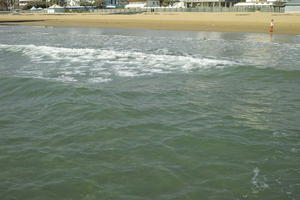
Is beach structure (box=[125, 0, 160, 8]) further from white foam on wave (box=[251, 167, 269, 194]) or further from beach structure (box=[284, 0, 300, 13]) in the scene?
white foam on wave (box=[251, 167, 269, 194])

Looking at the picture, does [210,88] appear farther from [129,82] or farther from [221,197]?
[221,197]

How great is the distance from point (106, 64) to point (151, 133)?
28.7 ft

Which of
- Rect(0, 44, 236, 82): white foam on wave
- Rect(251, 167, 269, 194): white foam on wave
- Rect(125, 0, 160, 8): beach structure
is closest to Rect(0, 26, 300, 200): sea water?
Rect(251, 167, 269, 194): white foam on wave

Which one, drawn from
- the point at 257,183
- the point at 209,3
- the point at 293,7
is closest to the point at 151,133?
the point at 257,183

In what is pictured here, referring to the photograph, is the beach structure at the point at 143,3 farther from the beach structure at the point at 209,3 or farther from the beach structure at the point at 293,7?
the beach structure at the point at 293,7

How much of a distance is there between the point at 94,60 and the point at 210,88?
7599 millimetres

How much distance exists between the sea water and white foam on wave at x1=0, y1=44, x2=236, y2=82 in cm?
16

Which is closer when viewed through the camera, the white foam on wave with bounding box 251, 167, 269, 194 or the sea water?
the white foam on wave with bounding box 251, 167, 269, 194

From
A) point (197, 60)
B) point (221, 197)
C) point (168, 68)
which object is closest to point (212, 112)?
point (221, 197)

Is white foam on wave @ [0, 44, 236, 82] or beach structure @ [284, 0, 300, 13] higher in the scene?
beach structure @ [284, 0, 300, 13]

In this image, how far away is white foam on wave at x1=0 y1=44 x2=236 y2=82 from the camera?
13.2 metres

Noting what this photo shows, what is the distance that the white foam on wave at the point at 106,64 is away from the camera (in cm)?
1320

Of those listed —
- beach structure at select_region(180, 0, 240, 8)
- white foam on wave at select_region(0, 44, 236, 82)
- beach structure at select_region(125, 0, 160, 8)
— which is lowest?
white foam on wave at select_region(0, 44, 236, 82)

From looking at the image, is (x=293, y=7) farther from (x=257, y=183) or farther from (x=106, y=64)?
(x=257, y=183)
